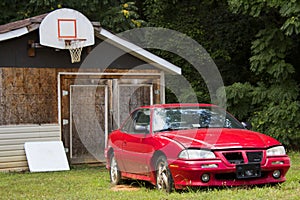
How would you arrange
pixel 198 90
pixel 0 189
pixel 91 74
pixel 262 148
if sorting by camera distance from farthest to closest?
pixel 198 90
pixel 91 74
pixel 0 189
pixel 262 148

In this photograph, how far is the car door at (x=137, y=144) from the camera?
10070mm

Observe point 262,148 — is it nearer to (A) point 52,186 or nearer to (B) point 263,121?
(A) point 52,186

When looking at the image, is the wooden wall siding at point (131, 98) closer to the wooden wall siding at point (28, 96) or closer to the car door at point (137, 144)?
the wooden wall siding at point (28, 96)

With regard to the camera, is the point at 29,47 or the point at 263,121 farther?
the point at 263,121

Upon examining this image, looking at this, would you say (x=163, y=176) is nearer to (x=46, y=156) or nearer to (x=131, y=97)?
(x=46, y=156)

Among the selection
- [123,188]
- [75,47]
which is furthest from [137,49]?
[123,188]

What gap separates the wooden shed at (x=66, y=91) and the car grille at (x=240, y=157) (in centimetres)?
756

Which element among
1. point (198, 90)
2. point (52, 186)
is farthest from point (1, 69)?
point (198, 90)

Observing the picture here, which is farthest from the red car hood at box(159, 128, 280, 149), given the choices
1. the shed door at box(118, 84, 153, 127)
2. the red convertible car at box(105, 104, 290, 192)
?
the shed door at box(118, 84, 153, 127)

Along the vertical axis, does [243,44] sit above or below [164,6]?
below

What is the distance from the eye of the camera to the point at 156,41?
24.0 m

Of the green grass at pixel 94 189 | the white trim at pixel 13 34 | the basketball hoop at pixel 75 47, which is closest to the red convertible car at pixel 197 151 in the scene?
the green grass at pixel 94 189

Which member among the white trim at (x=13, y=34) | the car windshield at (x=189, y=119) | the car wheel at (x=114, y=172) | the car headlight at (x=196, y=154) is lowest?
the car wheel at (x=114, y=172)

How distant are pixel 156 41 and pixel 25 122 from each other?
1006 cm
